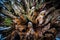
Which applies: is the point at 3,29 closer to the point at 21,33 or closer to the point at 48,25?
the point at 21,33

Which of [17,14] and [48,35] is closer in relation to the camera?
[48,35]

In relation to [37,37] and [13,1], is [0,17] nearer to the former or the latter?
[13,1]

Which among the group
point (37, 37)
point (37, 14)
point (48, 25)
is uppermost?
point (37, 14)

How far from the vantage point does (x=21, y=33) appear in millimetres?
2232

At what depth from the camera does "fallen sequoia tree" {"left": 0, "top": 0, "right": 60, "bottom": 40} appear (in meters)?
2.24

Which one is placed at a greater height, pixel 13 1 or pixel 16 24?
pixel 13 1

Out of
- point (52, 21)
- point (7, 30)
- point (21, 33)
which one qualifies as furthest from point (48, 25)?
point (7, 30)

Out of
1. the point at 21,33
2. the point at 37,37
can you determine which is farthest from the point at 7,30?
the point at 37,37

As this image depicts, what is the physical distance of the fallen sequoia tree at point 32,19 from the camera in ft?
7.34

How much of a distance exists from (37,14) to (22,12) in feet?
0.67

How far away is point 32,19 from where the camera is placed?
236 cm

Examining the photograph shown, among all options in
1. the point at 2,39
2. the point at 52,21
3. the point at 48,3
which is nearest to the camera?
the point at 2,39

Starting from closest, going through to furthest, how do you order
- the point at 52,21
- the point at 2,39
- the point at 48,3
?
the point at 2,39 < the point at 52,21 < the point at 48,3

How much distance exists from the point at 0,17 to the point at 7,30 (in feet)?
0.74
